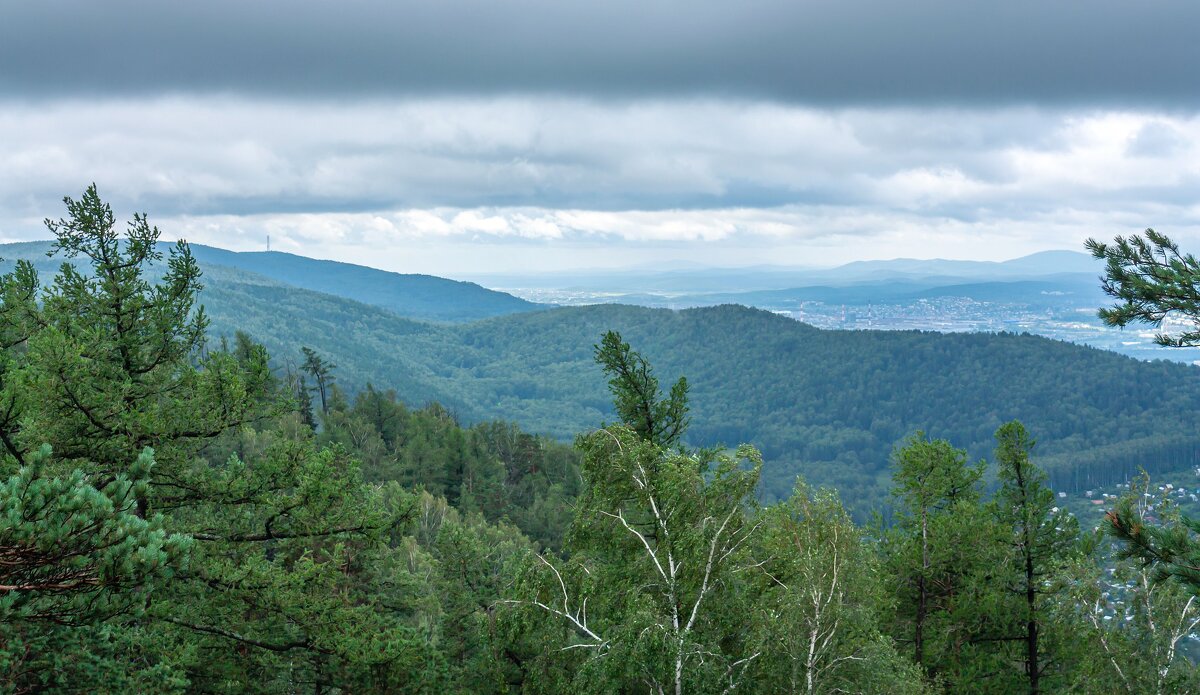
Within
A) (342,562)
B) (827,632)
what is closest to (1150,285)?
(827,632)

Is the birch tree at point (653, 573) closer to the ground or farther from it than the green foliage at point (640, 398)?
closer to the ground

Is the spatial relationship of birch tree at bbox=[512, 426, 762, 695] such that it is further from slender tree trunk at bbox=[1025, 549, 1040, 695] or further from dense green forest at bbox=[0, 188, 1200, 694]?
slender tree trunk at bbox=[1025, 549, 1040, 695]

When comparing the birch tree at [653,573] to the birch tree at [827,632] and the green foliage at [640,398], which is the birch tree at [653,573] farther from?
the green foliage at [640,398]

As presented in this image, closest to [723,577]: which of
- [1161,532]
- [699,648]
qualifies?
[699,648]

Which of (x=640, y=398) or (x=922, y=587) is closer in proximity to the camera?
(x=922, y=587)

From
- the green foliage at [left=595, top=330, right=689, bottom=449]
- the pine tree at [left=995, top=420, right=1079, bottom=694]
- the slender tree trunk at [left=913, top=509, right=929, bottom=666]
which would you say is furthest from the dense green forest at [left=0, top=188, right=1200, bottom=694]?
the green foliage at [left=595, top=330, right=689, bottom=449]

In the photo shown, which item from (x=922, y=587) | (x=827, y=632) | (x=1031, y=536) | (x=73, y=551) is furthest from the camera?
(x=922, y=587)

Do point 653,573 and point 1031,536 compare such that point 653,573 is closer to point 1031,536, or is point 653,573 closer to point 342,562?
point 342,562

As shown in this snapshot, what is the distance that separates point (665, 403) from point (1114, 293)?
9244 millimetres

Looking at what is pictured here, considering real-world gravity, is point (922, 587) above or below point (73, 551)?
below

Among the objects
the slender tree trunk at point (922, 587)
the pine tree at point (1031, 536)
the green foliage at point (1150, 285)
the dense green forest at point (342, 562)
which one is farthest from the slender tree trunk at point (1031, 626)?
the green foliage at point (1150, 285)

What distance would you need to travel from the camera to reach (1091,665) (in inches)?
519

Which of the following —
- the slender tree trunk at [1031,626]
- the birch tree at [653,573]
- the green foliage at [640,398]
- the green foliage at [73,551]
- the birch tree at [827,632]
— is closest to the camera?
the green foliage at [73,551]

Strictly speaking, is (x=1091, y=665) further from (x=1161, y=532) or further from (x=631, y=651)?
(x=631, y=651)
